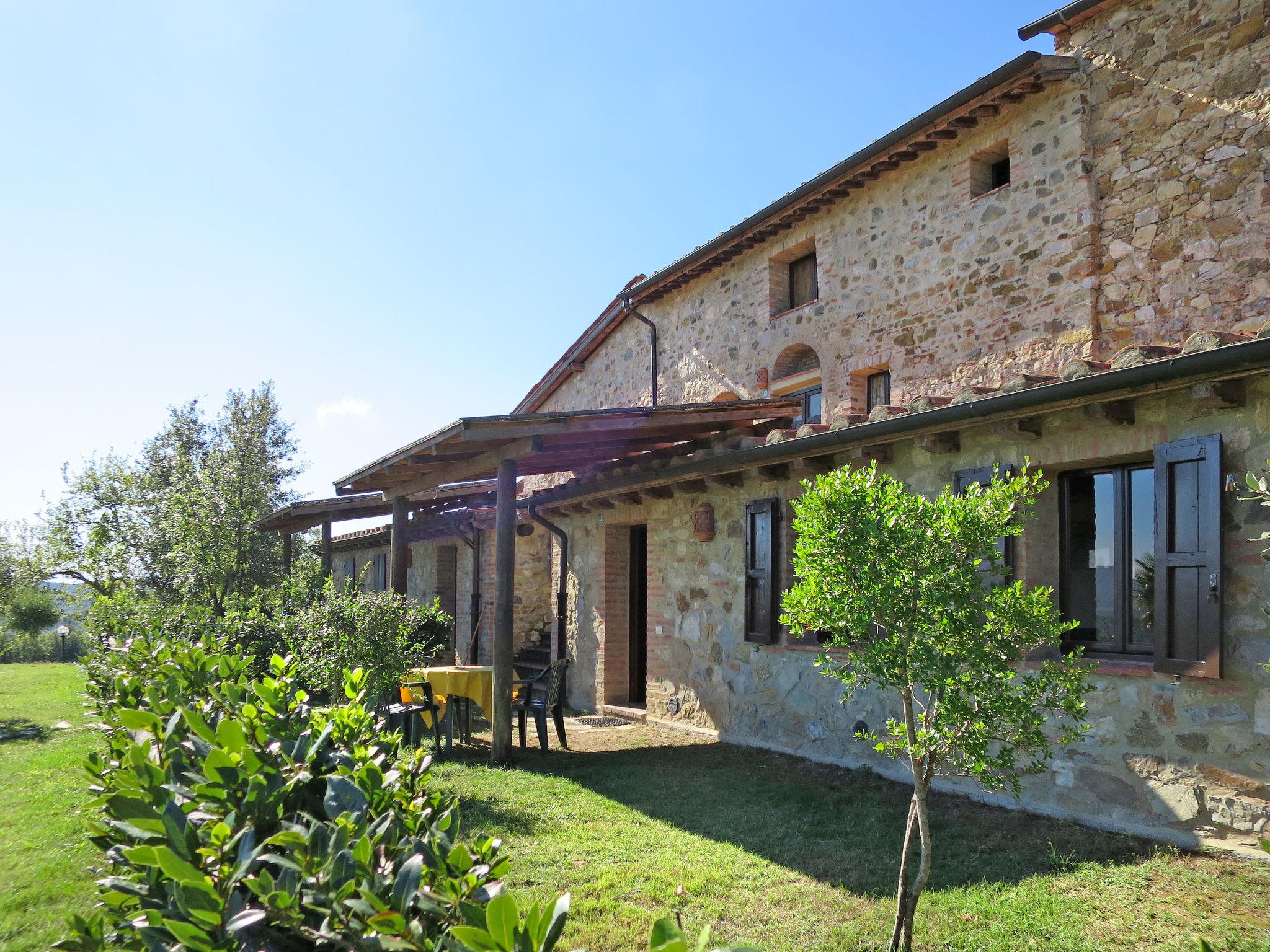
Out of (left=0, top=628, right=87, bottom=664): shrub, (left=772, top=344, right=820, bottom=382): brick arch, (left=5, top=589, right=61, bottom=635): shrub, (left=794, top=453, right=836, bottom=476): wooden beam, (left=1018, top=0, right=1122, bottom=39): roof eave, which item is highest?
(left=1018, top=0, right=1122, bottom=39): roof eave

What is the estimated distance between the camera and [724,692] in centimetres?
795

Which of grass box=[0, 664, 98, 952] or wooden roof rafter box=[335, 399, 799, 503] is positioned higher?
Answer: wooden roof rafter box=[335, 399, 799, 503]

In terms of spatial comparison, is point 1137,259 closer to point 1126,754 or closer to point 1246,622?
point 1246,622

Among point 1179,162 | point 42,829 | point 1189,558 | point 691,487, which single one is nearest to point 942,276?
point 1179,162

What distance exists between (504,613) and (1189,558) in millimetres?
5033

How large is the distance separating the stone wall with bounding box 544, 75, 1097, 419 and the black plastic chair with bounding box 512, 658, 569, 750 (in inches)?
180

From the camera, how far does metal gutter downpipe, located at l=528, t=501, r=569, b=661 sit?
36.0ft

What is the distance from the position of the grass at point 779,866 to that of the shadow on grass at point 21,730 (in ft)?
9.60

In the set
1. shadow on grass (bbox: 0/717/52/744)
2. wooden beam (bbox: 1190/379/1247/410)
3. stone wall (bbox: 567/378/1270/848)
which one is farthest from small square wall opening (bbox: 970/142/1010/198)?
shadow on grass (bbox: 0/717/52/744)

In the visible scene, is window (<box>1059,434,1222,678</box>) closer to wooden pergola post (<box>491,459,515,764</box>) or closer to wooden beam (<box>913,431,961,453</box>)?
wooden beam (<box>913,431,961,453</box>)

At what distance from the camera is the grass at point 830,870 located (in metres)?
3.48

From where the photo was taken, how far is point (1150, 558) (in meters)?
5.08

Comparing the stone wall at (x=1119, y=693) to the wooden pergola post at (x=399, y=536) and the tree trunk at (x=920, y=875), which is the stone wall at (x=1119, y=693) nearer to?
the tree trunk at (x=920, y=875)

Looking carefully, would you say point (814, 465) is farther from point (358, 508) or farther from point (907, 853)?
point (358, 508)
